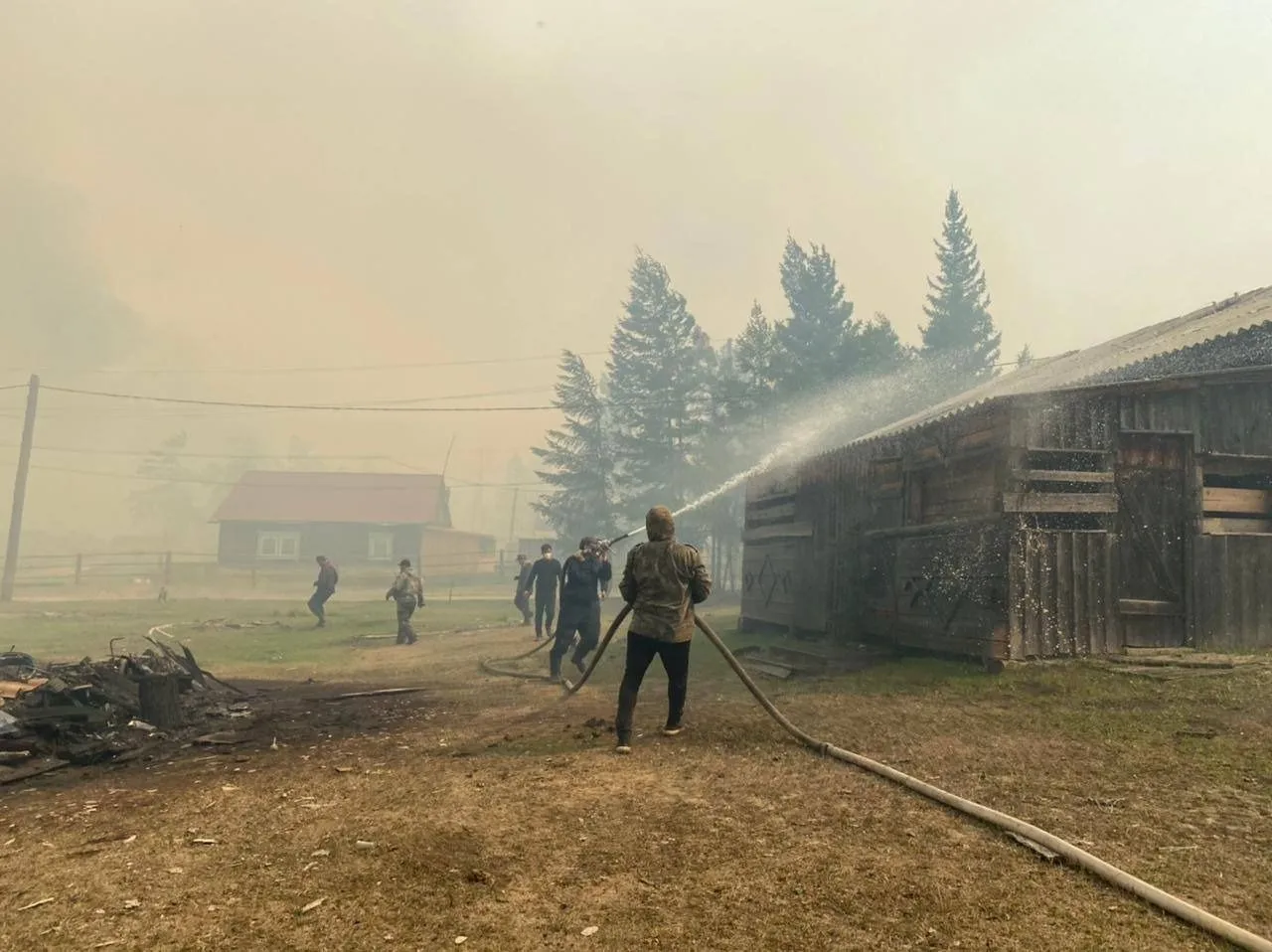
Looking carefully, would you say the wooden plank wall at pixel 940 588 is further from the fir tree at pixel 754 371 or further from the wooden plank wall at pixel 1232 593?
the fir tree at pixel 754 371

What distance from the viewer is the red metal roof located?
50.4 meters

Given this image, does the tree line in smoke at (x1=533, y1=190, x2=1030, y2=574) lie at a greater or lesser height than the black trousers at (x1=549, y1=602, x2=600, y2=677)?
greater

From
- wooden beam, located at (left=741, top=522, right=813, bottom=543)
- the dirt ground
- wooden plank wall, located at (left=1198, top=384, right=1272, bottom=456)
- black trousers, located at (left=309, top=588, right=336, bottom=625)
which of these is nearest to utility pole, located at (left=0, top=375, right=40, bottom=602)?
black trousers, located at (left=309, top=588, right=336, bottom=625)

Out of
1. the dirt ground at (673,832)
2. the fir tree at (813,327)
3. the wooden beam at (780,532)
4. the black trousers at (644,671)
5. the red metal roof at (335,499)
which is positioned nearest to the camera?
the dirt ground at (673,832)

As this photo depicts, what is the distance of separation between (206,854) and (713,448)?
32.2m

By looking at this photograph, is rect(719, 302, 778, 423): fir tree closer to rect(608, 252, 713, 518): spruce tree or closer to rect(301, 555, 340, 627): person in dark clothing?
rect(608, 252, 713, 518): spruce tree

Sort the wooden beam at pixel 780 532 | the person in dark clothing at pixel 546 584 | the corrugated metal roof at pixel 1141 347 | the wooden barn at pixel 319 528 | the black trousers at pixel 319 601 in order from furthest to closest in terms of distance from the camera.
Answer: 1. the wooden barn at pixel 319 528
2. the black trousers at pixel 319 601
3. the person in dark clothing at pixel 546 584
4. the wooden beam at pixel 780 532
5. the corrugated metal roof at pixel 1141 347

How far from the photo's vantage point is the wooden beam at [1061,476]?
9047 millimetres

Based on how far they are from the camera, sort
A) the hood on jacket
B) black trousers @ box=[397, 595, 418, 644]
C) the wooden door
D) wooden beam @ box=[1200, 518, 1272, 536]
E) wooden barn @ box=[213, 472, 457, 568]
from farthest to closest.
A: wooden barn @ box=[213, 472, 457, 568], black trousers @ box=[397, 595, 418, 644], wooden beam @ box=[1200, 518, 1272, 536], the wooden door, the hood on jacket

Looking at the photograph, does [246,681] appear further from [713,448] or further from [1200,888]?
[713,448]

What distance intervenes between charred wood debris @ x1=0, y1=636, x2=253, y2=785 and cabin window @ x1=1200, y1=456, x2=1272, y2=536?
11625mm

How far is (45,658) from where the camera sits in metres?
15.0

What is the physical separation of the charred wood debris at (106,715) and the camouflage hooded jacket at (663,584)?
4358 millimetres

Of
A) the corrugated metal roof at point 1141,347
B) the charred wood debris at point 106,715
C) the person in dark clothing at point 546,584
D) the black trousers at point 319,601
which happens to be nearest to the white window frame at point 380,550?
the black trousers at point 319,601
